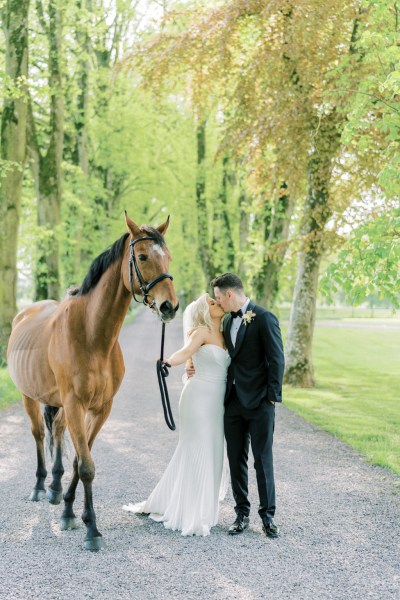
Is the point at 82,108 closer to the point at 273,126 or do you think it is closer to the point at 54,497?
the point at 273,126

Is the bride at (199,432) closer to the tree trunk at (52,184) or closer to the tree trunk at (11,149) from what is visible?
the tree trunk at (11,149)

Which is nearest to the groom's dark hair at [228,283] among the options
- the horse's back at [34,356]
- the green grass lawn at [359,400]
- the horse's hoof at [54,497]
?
the horse's back at [34,356]

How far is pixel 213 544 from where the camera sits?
5230 mm

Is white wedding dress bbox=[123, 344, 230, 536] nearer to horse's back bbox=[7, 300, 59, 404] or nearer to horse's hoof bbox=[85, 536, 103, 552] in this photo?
horse's hoof bbox=[85, 536, 103, 552]

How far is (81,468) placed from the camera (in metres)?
5.41

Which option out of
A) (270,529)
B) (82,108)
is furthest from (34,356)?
(82,108)

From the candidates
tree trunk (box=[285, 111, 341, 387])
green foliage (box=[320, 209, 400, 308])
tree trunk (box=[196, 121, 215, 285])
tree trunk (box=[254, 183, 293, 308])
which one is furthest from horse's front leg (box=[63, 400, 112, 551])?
tree trunk (box=[196, 121, 215, 285])

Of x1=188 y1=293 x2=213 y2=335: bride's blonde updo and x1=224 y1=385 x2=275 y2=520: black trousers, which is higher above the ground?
x1=188 y1=293 x2=213 y2=335: bride's blonde updo

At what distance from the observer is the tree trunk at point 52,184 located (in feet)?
62.8

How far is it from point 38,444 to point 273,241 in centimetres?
1346

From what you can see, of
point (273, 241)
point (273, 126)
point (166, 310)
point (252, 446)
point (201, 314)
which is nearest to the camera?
point (166, 310)

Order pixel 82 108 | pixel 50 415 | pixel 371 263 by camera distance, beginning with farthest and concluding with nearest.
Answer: pixel 82 108, pixel 371 263, pixel 50 415

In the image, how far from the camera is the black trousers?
5523 mm

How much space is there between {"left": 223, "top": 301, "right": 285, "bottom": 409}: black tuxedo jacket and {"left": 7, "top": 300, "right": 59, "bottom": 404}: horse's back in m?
1.81
